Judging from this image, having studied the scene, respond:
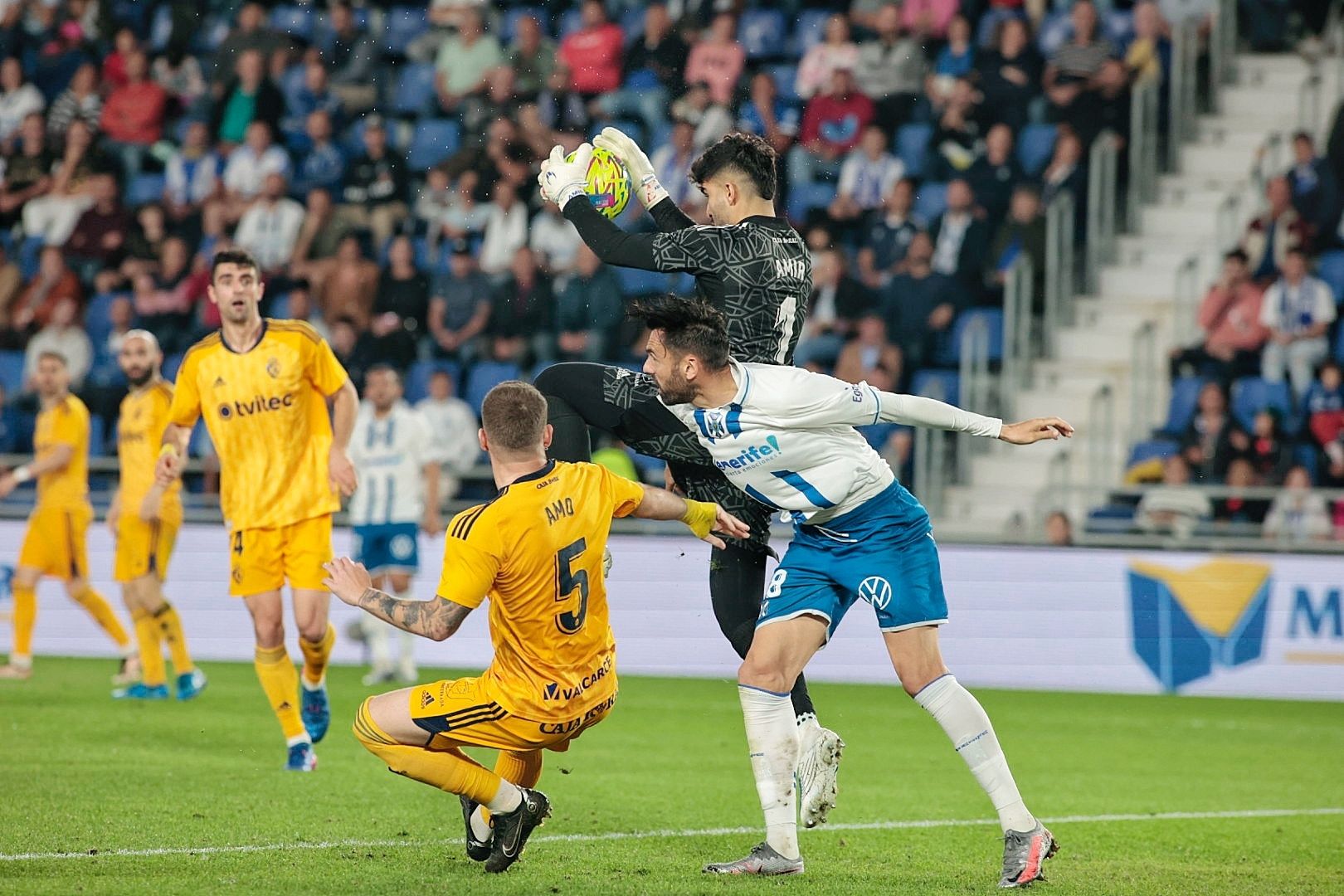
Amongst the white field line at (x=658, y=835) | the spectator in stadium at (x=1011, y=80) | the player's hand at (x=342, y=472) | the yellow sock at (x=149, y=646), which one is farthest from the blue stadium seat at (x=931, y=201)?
the player's hand at (x=342, y=472)

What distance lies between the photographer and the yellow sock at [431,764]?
6109 mm

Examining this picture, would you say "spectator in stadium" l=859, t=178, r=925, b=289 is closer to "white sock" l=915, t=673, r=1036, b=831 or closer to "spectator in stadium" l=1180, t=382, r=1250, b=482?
"spectator in stadium" l=1180, t=382, r=1250, b=482

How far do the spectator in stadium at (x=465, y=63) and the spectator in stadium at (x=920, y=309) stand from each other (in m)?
5.45

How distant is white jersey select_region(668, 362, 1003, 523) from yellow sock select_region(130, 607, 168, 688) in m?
6.88

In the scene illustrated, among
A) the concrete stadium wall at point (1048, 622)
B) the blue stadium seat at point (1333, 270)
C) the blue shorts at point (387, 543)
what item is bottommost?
the concrete stadium wall at point (1048, 622)

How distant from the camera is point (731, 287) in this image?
6727 millimetres

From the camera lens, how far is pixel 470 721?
6.07 meters

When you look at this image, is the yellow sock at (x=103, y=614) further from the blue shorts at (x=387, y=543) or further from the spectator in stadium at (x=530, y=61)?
the spectator in stadium at (x=530, y=61)

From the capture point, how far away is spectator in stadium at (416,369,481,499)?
16.6 metres

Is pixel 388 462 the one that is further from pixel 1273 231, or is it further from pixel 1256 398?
pixel 1273 231

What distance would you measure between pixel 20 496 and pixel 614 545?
6348mm

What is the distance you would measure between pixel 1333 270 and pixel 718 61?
6363 mm

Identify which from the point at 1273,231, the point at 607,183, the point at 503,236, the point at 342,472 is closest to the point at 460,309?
the point at 503,236

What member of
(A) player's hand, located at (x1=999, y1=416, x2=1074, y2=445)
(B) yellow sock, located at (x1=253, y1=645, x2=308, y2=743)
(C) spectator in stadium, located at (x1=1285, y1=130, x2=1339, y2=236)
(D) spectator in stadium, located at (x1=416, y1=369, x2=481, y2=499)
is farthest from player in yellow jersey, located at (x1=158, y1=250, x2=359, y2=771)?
(C) spectator in stadium, located at (x1=1285, y1=130, x2=1339, y2=236)
